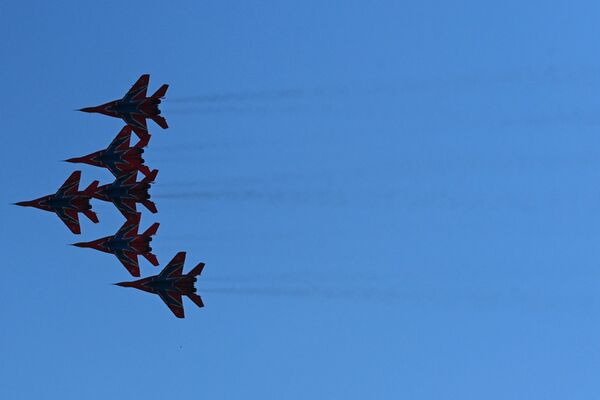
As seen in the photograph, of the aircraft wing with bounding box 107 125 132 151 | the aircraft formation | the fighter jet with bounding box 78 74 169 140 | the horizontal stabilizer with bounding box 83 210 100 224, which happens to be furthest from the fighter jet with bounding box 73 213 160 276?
the fighter jet with bounding box 78 74 169 140

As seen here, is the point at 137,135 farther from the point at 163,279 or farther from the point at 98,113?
the point at 163,279

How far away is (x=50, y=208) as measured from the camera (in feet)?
251

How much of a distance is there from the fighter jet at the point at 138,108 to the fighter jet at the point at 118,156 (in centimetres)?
96

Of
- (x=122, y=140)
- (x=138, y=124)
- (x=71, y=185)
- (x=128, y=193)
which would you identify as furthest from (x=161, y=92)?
(x=71, y=185)

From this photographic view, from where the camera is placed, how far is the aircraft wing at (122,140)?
3029 inches

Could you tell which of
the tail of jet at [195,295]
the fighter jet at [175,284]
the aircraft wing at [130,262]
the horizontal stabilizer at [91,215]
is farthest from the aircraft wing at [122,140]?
the tail of jet at [195,295]

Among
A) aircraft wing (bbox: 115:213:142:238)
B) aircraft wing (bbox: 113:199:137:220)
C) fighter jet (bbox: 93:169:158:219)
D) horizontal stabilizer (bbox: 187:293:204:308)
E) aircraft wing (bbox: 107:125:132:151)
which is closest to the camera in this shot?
horizontal stabilizer (bbox: 187:293:204:308)

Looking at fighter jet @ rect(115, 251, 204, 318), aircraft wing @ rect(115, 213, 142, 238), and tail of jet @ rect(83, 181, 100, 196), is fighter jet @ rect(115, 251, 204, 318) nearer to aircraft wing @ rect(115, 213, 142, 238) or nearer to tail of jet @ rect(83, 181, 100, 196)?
aircraft wing @ rect(115, 213, 142, 238)

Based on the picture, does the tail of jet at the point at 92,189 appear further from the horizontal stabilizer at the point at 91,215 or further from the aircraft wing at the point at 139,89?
the aircraft wing at the point at 139,89

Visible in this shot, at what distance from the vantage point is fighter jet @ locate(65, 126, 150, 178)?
7556cm

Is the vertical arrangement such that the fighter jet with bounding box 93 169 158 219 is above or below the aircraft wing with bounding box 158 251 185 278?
above

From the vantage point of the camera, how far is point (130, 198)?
74.5 m

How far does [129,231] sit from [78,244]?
13.7 ft

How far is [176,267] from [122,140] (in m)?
10.2
